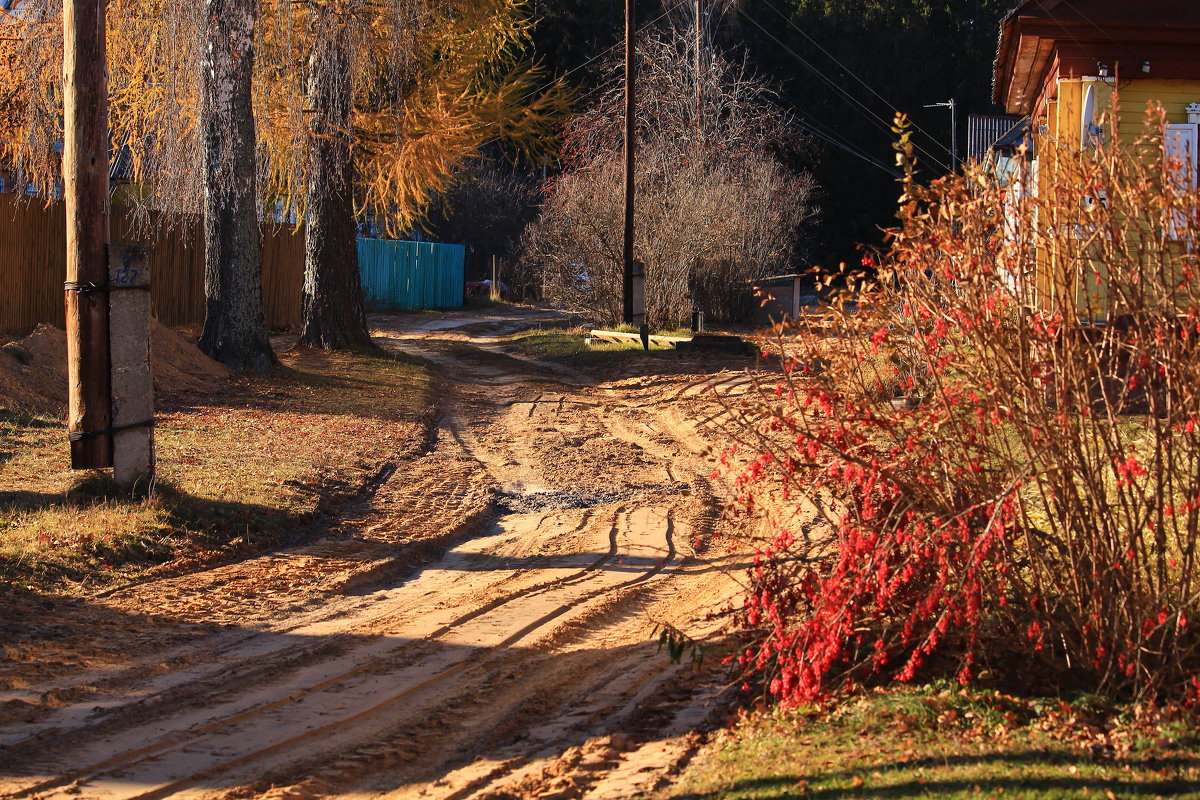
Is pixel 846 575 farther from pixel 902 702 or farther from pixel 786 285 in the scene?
pixel 786 285

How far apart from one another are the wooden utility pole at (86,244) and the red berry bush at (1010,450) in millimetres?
5887

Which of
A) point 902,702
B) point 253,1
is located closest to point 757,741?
point 902,702

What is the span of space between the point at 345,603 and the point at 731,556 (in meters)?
2.96

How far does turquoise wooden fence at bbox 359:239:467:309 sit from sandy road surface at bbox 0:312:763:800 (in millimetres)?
25016

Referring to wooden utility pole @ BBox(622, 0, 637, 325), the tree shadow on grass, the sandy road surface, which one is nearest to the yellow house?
the sandy road surface

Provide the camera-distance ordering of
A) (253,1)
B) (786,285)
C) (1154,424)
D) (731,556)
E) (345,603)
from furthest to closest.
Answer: (786,285) < (253,1) < (731,556) < (345,603) < (1154,424)

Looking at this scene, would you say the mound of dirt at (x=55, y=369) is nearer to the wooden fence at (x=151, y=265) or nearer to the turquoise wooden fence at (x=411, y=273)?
the wooden fence at (x=151, y=265)

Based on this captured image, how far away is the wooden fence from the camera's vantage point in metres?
17.2

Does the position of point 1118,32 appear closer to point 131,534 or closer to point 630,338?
point 131,534

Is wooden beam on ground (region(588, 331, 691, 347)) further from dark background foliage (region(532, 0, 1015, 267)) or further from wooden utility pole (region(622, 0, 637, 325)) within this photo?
dark background foliage (region(532, 0, 1015, 267))

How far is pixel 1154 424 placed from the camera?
4824 millimetres

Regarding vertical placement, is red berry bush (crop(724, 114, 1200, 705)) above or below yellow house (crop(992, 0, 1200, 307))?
below

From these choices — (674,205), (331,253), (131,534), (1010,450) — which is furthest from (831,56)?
(1010,450)

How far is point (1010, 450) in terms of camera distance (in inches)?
203
